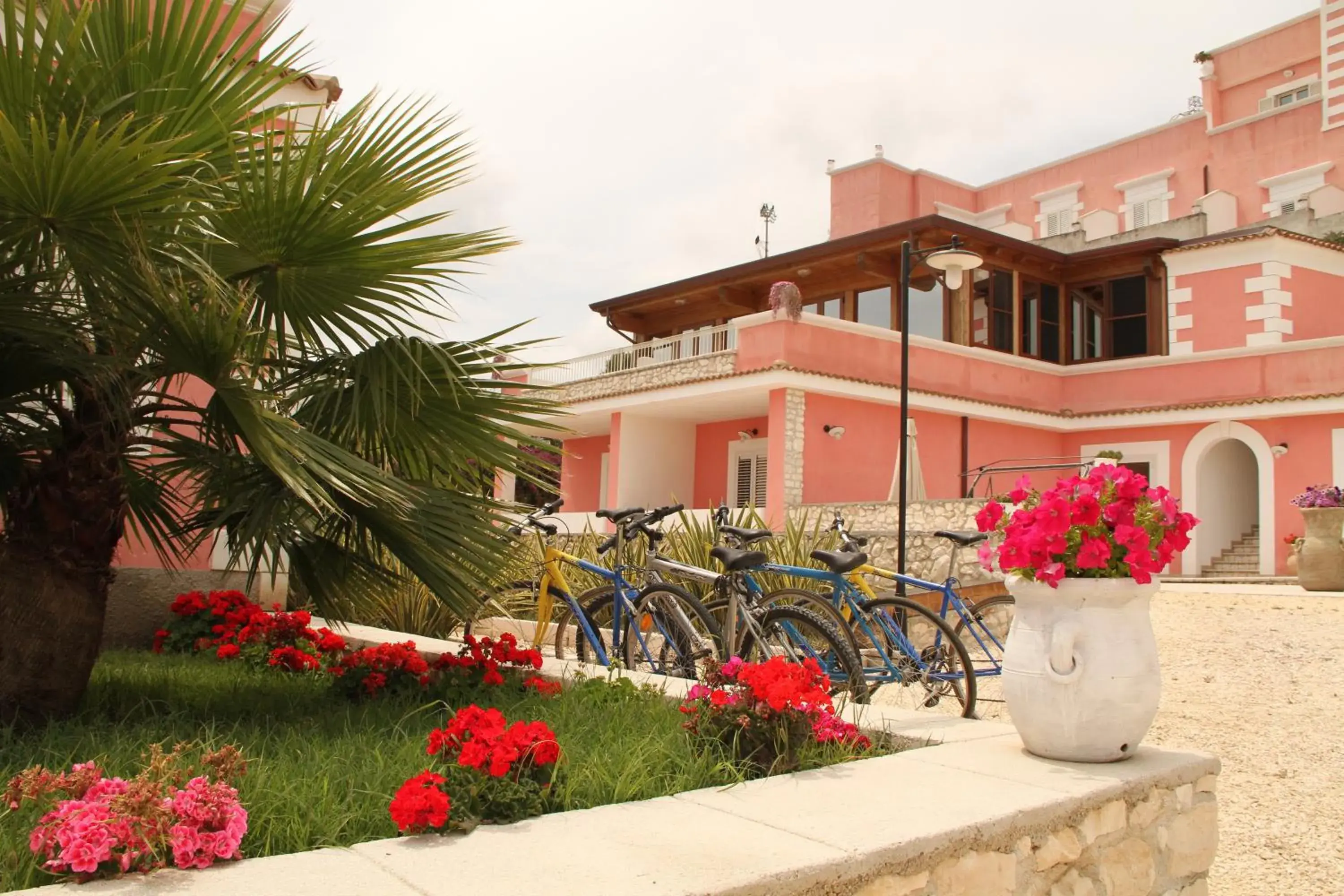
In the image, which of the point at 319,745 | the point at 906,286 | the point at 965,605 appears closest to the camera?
the point at 319,745

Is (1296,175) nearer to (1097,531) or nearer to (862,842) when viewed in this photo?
(1097,531)

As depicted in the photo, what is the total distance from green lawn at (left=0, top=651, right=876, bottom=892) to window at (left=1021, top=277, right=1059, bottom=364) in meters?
18.7

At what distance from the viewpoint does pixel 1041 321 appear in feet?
70.6

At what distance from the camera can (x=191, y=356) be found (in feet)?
12.3

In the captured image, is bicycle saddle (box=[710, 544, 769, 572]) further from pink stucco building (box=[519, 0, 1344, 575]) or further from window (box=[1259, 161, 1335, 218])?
window (box=[1259, 161, 1335, 218])

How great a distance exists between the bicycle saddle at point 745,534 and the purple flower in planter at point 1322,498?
1075cm

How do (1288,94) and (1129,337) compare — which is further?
(1288,94)

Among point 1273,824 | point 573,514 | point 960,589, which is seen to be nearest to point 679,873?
point 1273,824

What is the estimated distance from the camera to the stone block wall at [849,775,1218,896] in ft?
9.28

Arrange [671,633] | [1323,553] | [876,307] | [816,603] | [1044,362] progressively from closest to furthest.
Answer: [816,603] < [671,633] < [1323,553] < [1044,362] < [876,307]

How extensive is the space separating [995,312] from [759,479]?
5978 mm

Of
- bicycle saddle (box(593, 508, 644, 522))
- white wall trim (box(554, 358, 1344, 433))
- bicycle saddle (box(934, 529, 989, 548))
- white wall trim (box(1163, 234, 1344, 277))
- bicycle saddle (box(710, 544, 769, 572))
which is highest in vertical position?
white wall trim (box(1163, 234, 1344, 277))

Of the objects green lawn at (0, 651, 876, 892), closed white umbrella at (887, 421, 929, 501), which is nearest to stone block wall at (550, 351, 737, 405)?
closed white umbrella at (887, 421, 929, 501)

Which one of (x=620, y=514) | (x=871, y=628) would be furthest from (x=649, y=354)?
(x=871, y=628)
